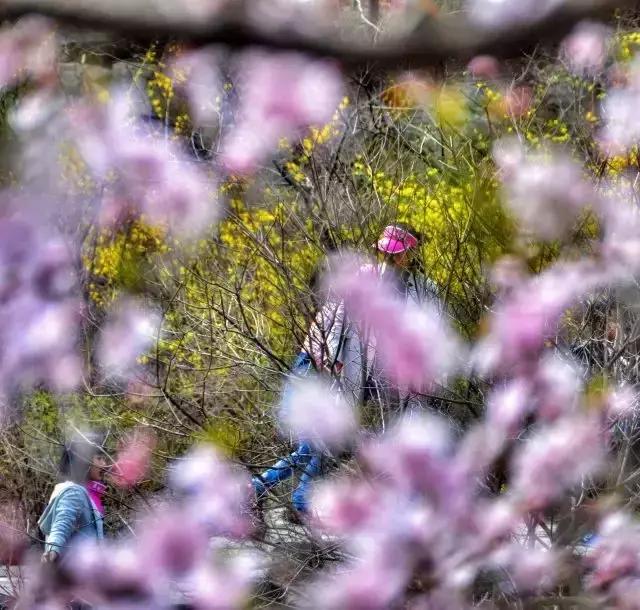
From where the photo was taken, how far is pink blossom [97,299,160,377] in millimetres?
5250

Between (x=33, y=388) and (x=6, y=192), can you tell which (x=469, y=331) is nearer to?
(x=6, y=192)

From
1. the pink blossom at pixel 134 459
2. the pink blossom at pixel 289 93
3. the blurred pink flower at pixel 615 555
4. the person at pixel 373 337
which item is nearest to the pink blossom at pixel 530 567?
the blurred pink flower at pixel 615 555

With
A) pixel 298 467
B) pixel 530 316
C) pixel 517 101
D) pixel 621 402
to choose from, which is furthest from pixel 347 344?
pixel 517 101

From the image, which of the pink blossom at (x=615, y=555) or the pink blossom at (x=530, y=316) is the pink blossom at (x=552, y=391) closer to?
the pink blossom at (x=530, y=316)

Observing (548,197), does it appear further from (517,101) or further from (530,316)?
(517,101)

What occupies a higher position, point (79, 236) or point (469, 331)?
point (79, 236)

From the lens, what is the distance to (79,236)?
330 inches

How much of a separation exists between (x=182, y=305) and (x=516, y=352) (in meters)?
2.50

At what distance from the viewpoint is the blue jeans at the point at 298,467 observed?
4.33 m

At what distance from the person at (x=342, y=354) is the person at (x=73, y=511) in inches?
28.5

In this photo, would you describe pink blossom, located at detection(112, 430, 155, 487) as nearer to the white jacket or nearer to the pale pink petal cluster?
the white jacket

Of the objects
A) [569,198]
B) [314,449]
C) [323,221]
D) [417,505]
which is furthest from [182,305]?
[417,505]

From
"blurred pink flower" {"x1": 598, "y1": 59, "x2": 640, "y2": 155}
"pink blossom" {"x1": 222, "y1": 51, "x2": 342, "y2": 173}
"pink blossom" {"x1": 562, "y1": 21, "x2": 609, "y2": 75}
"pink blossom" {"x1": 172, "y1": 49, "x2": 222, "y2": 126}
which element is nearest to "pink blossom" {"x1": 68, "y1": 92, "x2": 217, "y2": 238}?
"pink blossom" {"x1": 222, "y1": 51, "x2": 342, "y2": 173}

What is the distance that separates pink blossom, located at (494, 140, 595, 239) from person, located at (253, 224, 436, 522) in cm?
50
